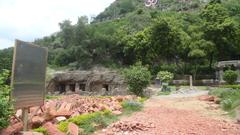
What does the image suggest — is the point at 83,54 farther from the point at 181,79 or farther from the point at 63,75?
the point at 181,79

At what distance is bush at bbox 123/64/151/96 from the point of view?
23.3 meters

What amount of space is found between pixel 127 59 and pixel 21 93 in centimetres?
3779

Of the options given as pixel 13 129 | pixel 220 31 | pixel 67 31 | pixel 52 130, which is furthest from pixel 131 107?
pixel 67 31

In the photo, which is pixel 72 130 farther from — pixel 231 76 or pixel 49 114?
pixel 231 76

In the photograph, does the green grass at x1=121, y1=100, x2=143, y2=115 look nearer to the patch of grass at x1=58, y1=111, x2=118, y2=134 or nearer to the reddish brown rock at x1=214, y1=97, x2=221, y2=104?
the patch of grass at x1=58, y1=111, x2=118, y2=134

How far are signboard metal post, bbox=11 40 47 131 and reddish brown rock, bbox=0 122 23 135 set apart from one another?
0.50ft

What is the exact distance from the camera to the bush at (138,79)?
23309 mm

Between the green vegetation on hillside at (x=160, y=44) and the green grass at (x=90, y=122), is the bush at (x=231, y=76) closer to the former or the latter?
the green vegetation on hillside at (x=160, y=44)

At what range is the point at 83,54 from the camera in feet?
145

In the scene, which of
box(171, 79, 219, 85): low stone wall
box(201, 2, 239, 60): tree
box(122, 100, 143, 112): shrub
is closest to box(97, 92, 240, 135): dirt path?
box(122, 100, 143, 112): shrub

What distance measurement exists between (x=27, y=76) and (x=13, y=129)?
1.31 metres

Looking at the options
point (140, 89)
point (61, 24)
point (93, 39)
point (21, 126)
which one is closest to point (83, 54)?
point (93, 39)

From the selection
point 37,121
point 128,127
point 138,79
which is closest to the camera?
point 128,127

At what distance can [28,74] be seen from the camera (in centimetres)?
868
